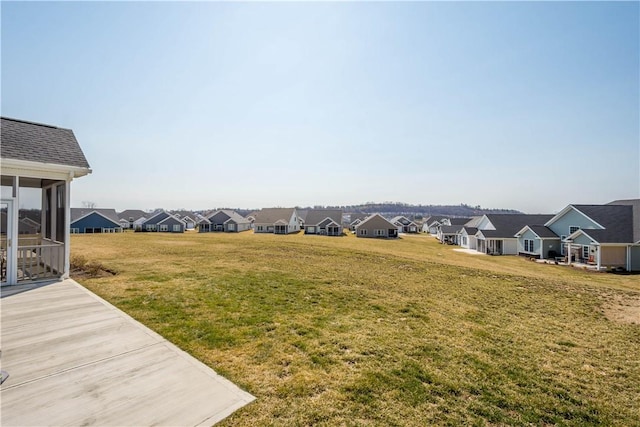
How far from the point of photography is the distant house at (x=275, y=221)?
57781mm

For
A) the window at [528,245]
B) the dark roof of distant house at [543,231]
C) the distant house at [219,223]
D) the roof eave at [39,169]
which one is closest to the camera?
the roof eave at [39,169]

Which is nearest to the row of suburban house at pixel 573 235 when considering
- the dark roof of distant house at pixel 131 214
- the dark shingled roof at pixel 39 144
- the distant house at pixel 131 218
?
the dark shingled roof at pixel 39 144

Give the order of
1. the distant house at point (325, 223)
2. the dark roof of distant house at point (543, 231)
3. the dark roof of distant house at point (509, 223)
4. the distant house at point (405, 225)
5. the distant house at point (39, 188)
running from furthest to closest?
the distant house at point (405, 225)
the distant house at point (325, 223)
the dark roof of distant house at point (509, 223)
the dark roof of distant house at point (543, 231)
the distant house at point (39, 188)

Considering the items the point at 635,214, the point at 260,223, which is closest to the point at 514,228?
the point at 635,214

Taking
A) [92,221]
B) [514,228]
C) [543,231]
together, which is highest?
[92,221]

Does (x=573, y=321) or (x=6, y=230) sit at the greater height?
(x=6, y=230)

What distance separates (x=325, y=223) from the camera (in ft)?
187

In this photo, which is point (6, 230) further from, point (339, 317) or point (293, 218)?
point (293, 218)

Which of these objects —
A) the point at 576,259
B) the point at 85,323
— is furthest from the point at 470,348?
the point at 576,259

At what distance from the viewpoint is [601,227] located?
25.8 m

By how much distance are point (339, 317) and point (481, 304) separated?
5.61 m

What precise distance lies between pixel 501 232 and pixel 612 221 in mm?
10848

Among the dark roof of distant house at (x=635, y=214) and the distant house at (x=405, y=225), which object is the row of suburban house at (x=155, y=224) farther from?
the distant house at (x=405, y=225)

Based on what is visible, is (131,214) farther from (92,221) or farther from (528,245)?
(528,245)
